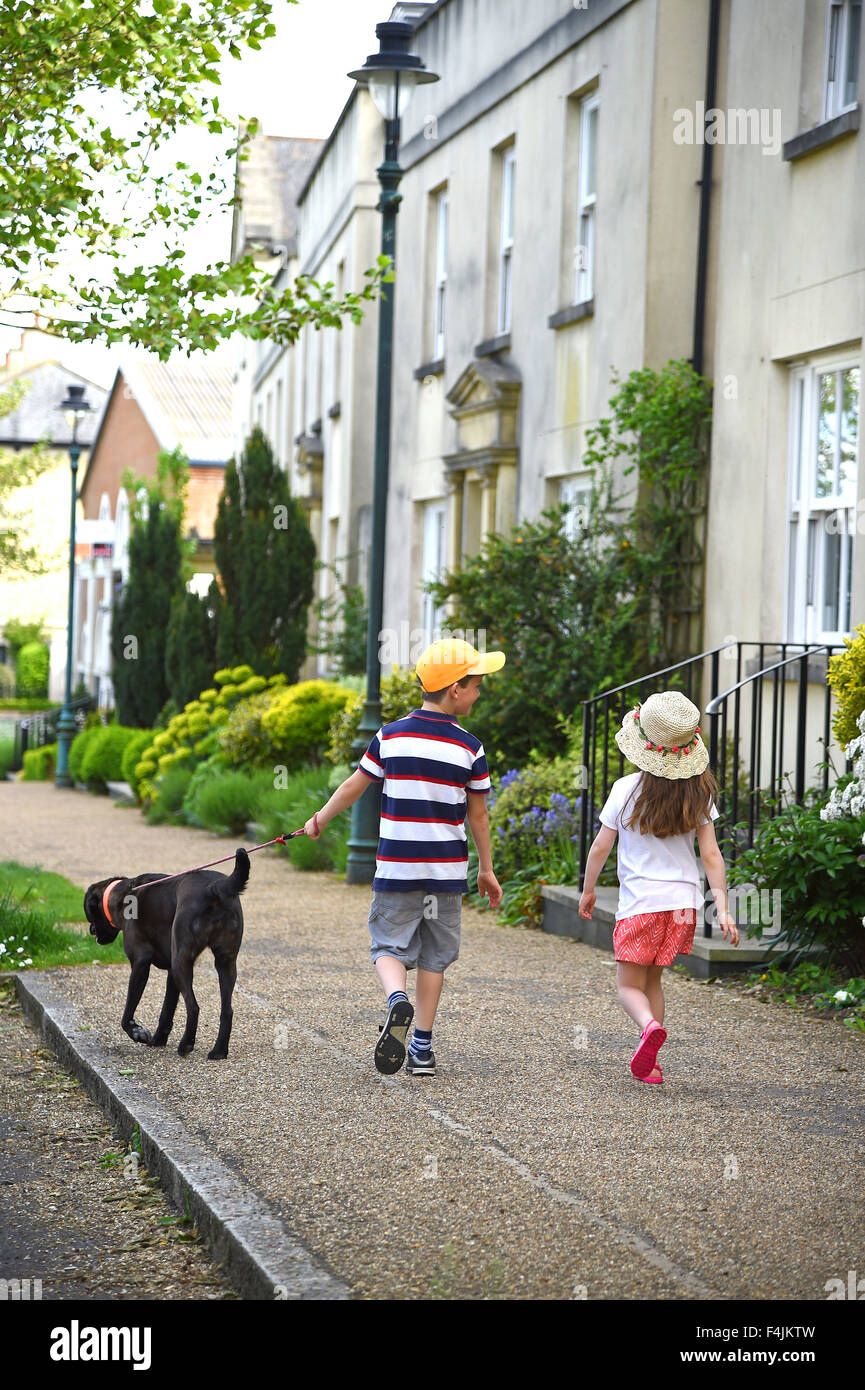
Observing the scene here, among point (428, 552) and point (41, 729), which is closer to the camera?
point (428, 552)

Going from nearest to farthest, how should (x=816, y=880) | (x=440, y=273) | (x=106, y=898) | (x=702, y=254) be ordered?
(x=106, y=898)
(x=816, y=880)
(x=702, y=254)
(x=440, y=273)

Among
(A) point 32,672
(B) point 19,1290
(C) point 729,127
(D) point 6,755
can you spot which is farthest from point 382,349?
(A) point 32,672

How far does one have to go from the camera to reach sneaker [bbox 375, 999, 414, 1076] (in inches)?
219

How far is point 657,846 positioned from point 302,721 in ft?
34.1

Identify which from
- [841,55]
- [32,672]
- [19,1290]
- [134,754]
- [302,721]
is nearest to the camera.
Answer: [19,1290]

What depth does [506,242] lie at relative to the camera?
1520 cm

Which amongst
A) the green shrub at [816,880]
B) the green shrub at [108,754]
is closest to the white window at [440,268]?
the green shrub at [108,754]

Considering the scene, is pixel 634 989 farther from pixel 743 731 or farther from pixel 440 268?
pixel 440 268

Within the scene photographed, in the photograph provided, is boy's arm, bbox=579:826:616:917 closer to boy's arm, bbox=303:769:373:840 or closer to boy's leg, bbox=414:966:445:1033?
boy's leg, bbox=414:966:445:1033

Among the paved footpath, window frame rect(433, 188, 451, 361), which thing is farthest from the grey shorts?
window frame rect(433, 188, 451, 361)

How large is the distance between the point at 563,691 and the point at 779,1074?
18.6 ft

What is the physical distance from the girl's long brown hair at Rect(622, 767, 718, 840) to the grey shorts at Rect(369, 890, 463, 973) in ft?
2.41
